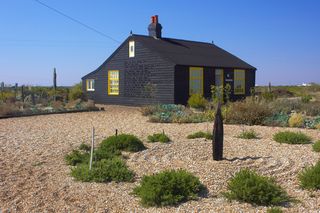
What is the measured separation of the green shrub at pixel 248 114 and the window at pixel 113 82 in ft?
46.5

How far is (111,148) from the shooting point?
889 cm

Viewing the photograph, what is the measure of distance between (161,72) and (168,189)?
60.9 feet

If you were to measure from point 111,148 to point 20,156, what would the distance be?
201cm

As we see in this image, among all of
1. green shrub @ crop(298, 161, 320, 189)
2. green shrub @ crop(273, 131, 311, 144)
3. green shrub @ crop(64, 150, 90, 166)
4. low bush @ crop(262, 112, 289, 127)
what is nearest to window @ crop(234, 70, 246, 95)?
low bush @ crop(262, 112, 289, 127)

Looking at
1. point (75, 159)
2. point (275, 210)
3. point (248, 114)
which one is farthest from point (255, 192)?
point (248, 114)

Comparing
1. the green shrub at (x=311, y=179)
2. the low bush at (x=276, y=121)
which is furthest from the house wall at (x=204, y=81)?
the green shrub at (x=311, y=179)

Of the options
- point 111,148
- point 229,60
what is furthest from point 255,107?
point 229,60

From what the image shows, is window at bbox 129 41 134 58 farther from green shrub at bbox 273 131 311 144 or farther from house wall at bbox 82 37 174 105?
green shrub at bbox 273 131 311 144

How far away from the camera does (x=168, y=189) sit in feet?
18.2

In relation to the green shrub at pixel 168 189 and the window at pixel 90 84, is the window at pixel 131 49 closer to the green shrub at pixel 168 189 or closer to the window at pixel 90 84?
the window at pixel 90 84

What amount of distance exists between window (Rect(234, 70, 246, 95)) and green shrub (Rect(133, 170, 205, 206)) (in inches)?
879

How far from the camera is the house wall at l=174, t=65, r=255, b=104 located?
2320cm

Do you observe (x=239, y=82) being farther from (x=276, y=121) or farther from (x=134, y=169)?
(x=134, y=169)

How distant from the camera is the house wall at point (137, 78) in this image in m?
23.6
